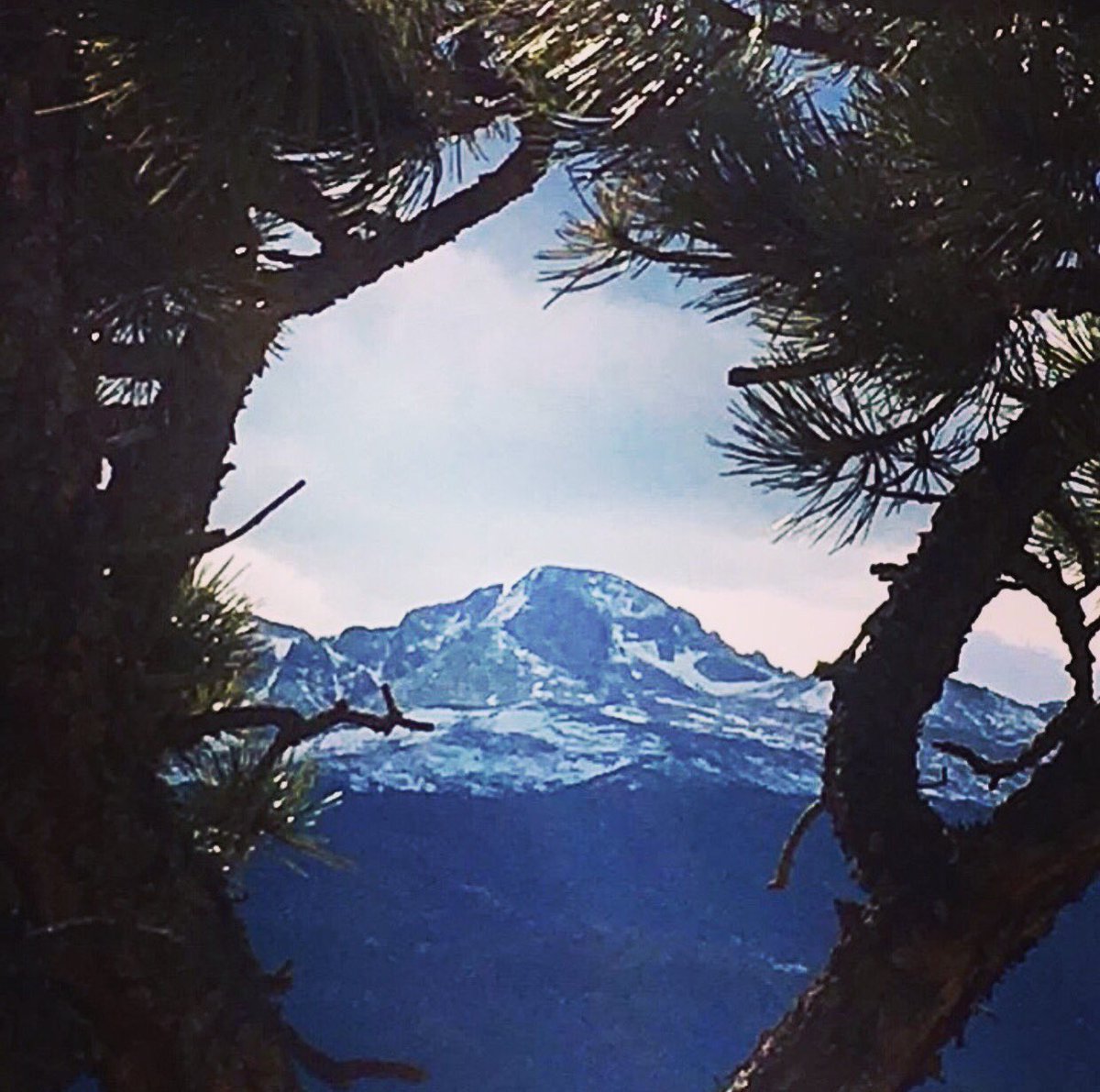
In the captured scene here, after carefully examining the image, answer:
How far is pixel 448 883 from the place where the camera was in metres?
2.49

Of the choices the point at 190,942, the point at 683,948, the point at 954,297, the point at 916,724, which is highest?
the point at 954,297

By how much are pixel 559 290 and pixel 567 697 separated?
2108 mm

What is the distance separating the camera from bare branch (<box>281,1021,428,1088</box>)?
57 cm

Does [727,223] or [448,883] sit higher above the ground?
[727,223]

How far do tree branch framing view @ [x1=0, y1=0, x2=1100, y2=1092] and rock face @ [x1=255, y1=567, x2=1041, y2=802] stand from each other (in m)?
1.79

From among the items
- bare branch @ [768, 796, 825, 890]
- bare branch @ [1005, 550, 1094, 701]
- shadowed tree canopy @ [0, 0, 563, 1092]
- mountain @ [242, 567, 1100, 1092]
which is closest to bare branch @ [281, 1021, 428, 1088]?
shadowed tree canopy @ [0, 0, 563, 1092]

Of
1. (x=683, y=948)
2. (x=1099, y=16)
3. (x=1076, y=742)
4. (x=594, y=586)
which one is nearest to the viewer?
(x=1099, y=16)

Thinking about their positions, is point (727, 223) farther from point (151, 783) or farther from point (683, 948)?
point (683, 948)

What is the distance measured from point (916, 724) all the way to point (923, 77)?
0.27 meters

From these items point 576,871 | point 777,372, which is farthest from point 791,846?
point 576,871

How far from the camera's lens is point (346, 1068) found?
1.91 feet

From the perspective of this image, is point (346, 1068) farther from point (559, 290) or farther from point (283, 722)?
point (559, 290)

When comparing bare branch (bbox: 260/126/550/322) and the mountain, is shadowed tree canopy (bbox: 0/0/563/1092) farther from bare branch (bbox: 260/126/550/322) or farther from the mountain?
the mountain

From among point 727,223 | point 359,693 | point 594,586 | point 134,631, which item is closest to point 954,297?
point 727,223
